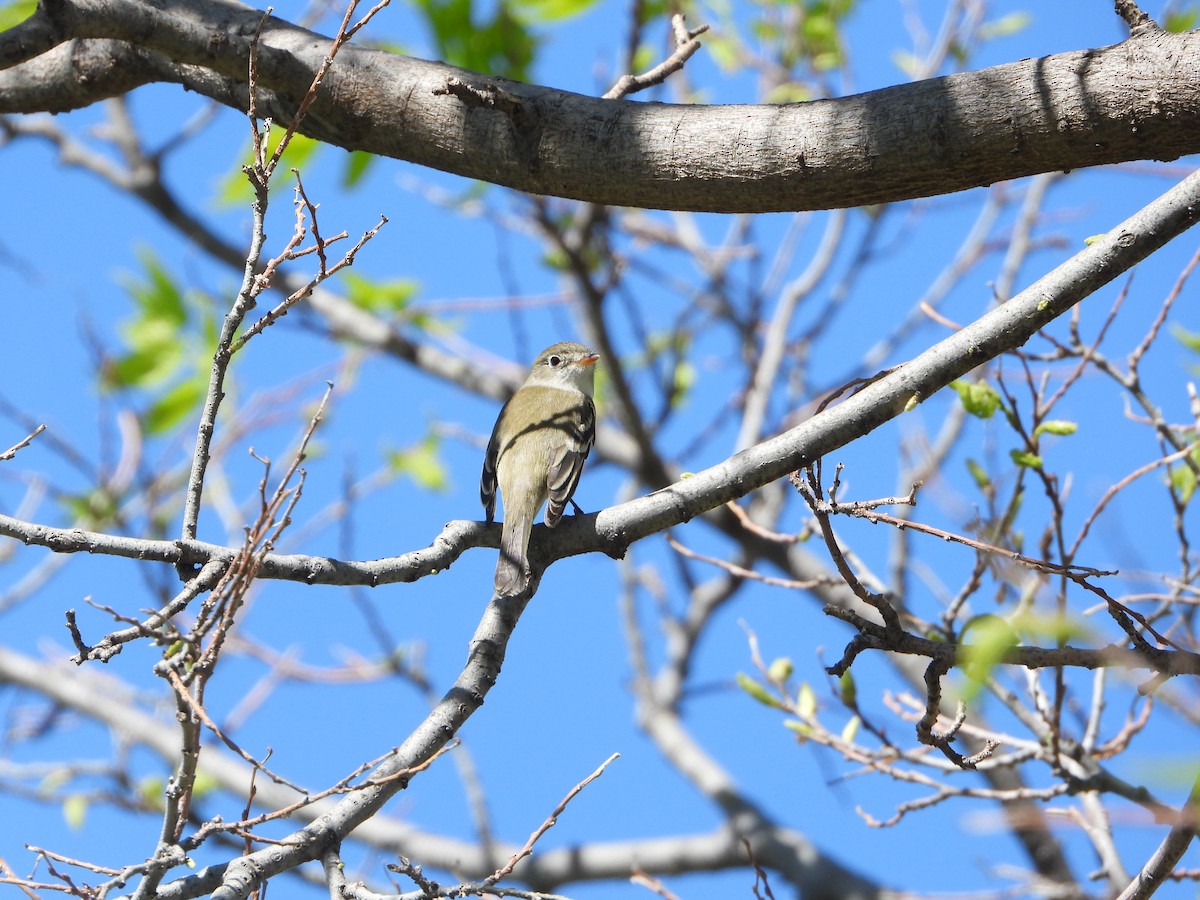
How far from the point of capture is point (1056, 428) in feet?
12.8

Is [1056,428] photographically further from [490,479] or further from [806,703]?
[490,479]

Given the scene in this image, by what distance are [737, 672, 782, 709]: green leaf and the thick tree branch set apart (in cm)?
195

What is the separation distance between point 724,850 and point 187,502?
591 cm

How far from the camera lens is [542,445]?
17.0ft

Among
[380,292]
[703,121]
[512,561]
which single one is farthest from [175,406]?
[703,121]

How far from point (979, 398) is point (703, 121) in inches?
56.3

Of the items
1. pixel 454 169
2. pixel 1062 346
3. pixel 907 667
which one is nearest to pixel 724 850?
pixel 907 667

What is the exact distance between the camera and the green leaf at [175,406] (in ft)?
21.0

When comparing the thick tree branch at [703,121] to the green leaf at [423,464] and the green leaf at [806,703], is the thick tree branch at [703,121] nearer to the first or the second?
the green leaf at [806,703]

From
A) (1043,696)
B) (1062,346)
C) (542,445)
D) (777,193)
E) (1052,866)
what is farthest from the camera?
(1052,866)

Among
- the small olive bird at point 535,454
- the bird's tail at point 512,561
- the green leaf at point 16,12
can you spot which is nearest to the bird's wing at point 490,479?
the small olive bird at point 535,454

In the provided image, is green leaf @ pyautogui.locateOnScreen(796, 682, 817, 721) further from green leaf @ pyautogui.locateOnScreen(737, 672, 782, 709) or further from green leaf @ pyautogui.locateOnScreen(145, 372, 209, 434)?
green leaf @ pyautogui.locateOnScreen(145, 372, 209, 434)

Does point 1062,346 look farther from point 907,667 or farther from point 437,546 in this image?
point 907,667

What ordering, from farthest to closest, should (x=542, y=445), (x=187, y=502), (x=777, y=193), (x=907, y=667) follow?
(x=907, y=667) → (x=542, y=445) → (x=777, y=193) → (x=187, y=502)
